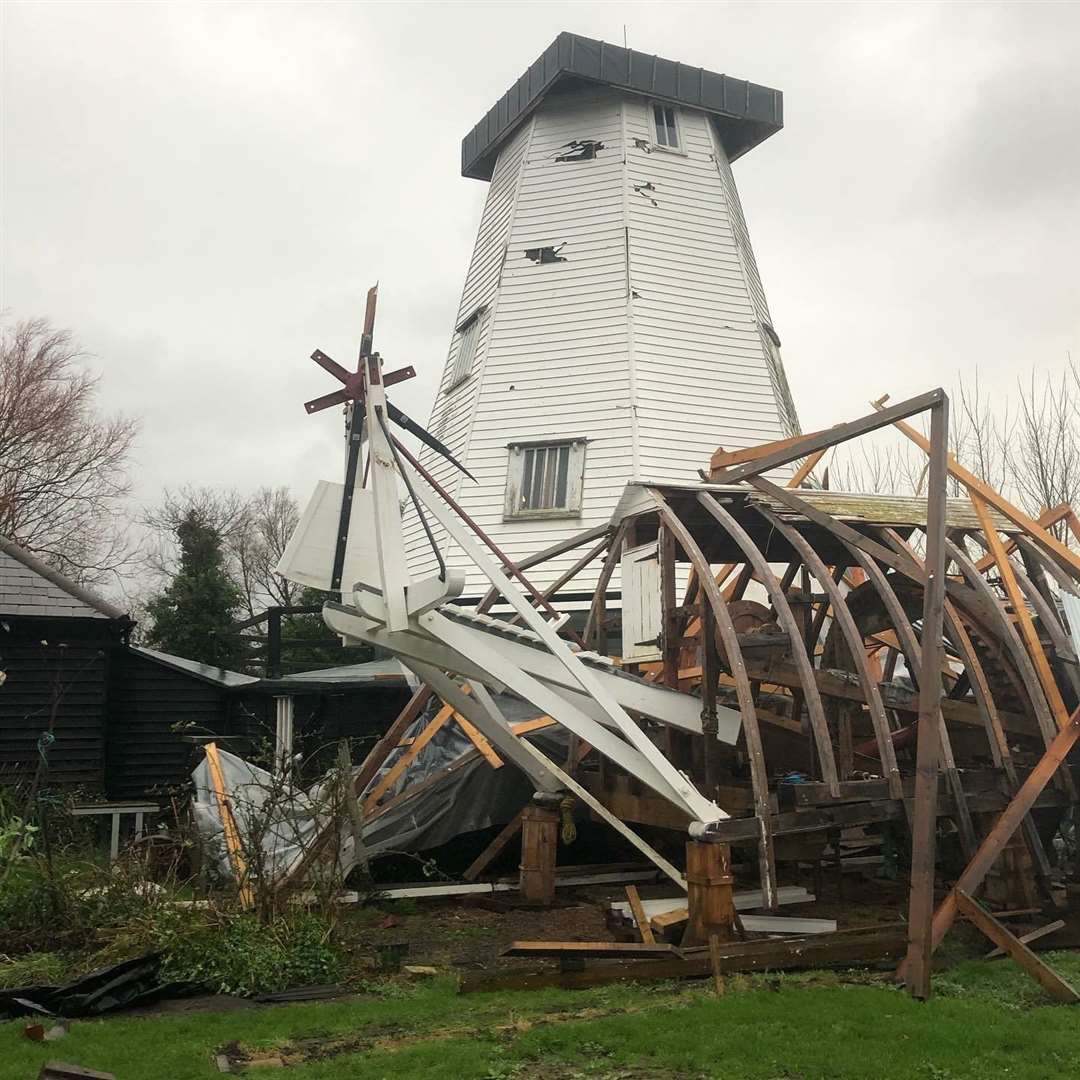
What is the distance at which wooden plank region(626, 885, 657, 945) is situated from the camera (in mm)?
8266

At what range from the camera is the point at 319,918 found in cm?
806

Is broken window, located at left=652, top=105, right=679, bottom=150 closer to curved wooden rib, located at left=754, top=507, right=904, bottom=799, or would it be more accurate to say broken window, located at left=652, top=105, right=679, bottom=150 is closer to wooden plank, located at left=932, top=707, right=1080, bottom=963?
curved wooden rib, located at left=754, top=507, right=904, bottom=799

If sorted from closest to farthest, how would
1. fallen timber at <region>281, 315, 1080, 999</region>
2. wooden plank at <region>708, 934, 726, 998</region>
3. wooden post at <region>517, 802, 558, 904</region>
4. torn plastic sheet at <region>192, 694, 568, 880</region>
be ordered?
wooden plank at <region>708, 934, 726, 998</region>
fallen timber at <region>281, 315, 1080, 999</region>
wooden post at <region>517, 802, 558, 904</region>
torn plastic sheet at <region>192, 694, 568, 880</region>

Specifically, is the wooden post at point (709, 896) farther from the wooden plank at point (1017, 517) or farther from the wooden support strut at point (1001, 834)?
the wooden plank at point (1017, 517)

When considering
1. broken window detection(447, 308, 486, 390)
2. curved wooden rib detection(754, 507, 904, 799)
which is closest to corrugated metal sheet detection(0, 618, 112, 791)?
broken window detection(447, 308, 486, 390)

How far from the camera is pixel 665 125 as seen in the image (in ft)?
71.5

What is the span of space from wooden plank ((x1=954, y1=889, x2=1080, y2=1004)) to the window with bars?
37.4 feet

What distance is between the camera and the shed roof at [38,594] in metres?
14.5

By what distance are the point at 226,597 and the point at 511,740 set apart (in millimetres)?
14762

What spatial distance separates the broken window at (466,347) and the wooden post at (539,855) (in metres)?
11.6

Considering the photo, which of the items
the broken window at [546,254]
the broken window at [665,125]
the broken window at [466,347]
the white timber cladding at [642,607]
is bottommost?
the white timber cladding at [642,607]

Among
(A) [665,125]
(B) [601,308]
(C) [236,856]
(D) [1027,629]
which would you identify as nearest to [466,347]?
(B) [601,308]

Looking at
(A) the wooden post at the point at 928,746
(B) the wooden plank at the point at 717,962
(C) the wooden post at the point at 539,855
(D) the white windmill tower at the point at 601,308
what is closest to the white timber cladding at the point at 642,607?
(C) the wooden post at the point at 539,855

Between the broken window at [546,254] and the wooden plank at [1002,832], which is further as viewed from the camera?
the broken window at [546,254]
